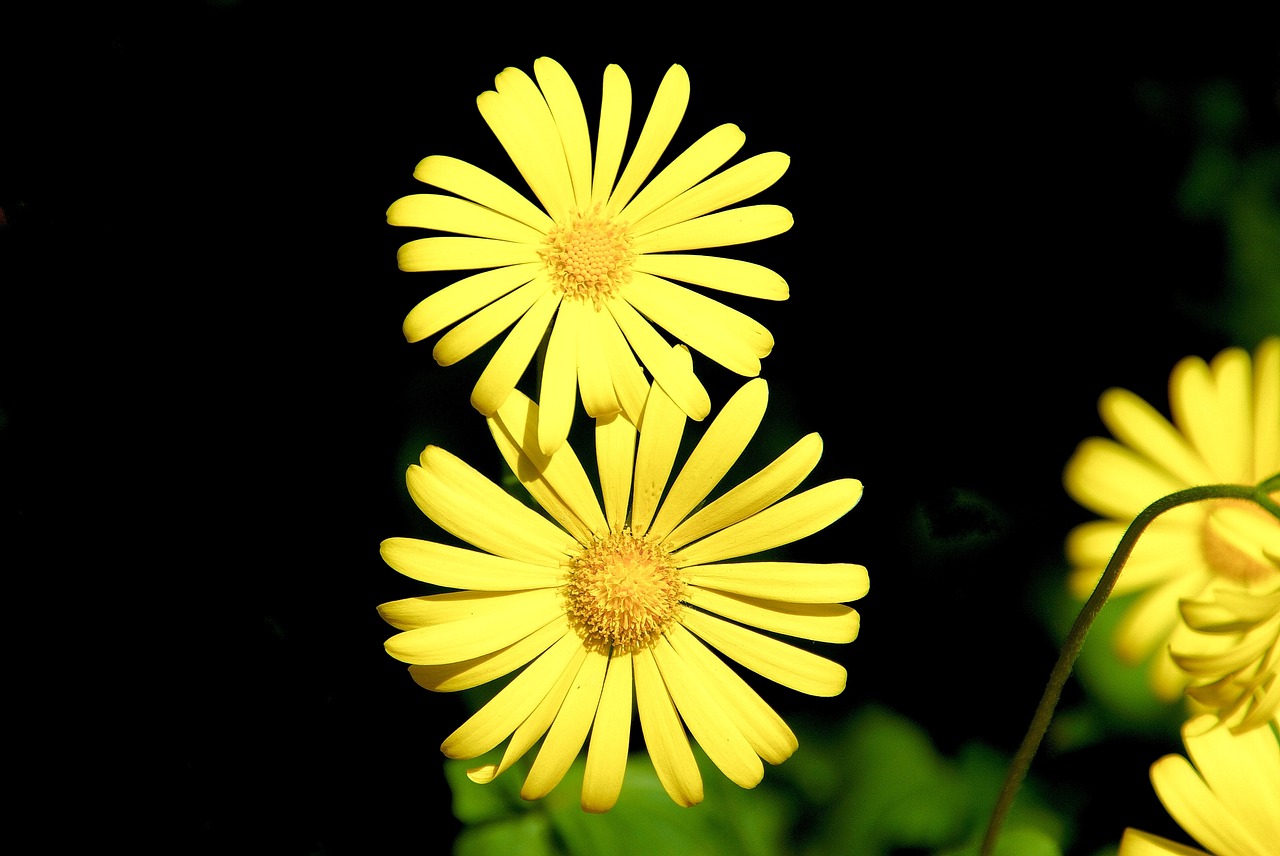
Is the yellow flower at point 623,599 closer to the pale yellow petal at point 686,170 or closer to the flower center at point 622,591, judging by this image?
the flower center at point 622,591

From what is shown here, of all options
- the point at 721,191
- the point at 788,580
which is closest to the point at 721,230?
the point at 721,191

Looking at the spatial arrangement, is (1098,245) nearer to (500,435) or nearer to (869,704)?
(869,704)

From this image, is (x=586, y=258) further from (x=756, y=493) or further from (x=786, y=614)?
(x=786, y=614)

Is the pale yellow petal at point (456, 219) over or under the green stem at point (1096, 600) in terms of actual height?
over

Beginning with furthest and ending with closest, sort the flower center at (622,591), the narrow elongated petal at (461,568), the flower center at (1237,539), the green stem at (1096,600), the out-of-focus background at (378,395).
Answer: the flower center at (1237,539), the out-of-focus background at (378,395), the flower center at (622,591), the narrow elongated petal at (461,568), the green stem at (1096,600)

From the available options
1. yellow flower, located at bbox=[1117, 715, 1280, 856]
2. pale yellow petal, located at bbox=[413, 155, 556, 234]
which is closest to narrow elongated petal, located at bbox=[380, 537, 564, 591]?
pale yellow petal, located at bbox=[413, 155, 556, 234]

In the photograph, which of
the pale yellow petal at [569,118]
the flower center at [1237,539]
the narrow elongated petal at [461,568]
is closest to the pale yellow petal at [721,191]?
the pale yellow petal at [569,118]

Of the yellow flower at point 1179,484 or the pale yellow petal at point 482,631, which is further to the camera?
the yellow flower at point 1179,484
